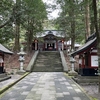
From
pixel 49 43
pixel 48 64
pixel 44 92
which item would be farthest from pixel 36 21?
pixel 44 92

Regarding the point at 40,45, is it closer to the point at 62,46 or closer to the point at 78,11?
the point at 62,46

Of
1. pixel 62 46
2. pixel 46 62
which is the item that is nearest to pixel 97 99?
pixel 46 62

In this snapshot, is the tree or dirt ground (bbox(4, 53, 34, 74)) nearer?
dirt ground (bbox(4, 53, 34, 74))

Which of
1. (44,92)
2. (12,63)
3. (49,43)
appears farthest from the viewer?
(49,43)

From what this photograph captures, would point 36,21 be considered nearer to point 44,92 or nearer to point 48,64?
point 48,64

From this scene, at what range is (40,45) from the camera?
3806 cm

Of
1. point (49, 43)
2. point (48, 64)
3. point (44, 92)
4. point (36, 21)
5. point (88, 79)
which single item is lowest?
point (44, 92)

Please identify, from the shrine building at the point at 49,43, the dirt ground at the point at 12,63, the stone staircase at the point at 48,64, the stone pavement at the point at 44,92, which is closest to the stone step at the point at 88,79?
the stone pavement at the point at 44,92

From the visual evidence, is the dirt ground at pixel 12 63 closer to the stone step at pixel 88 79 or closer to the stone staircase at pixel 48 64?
the stone staircase at pixel 48 64

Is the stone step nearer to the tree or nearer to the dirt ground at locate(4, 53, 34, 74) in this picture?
the dirt ground at locate(4, 53, 34, 74)

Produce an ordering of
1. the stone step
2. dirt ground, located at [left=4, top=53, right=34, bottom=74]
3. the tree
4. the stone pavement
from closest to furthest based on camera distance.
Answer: the stone pavement < the stone step < dirt ground, located at [left=4, top=53, right=34, bottom=74] < the tree

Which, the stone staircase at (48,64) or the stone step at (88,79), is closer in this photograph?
the stone step at (88,79)

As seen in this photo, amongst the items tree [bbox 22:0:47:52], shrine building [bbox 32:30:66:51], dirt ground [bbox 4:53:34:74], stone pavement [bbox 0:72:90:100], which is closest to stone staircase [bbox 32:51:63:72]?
dirt ground [bbox 4:53:34:74]

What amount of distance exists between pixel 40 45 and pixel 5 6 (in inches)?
978
